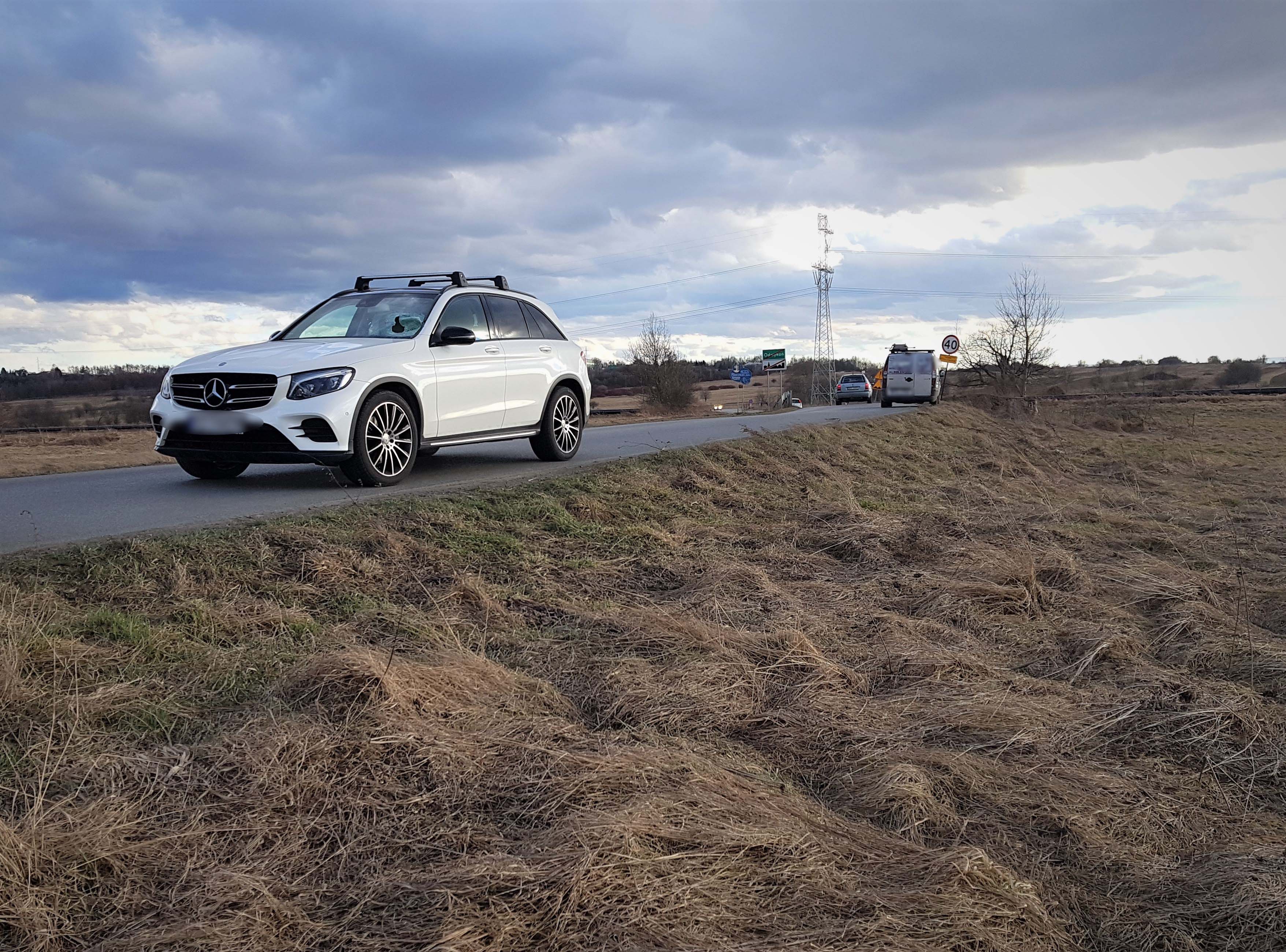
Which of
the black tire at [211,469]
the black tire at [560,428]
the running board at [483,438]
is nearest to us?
the running board at [483,438]

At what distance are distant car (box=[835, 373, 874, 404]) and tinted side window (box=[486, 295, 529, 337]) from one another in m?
44.3

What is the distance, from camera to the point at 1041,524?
9695mm

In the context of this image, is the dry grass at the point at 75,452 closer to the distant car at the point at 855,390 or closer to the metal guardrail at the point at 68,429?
the metal guardrail at the point at 68,429

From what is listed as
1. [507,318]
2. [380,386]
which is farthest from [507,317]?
[380,386]

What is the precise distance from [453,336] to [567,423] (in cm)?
245

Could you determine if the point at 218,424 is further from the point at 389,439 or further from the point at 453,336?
the point at 453,336

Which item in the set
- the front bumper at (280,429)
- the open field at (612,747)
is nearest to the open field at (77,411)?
the front bumper at (280,429)

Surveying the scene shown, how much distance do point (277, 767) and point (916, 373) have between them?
35.4 meters

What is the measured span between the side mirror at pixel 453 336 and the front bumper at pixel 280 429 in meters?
1.13

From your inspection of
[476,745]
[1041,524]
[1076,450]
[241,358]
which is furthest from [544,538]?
[1076,450]

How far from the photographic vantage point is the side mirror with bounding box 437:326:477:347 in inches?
342

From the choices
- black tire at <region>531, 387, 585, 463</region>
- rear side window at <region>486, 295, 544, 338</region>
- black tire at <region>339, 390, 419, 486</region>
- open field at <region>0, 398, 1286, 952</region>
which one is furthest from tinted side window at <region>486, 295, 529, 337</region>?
open field at <region>0, 398, 1286, 952</region>

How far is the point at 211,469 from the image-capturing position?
29.5ft

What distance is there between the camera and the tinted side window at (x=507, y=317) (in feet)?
31.9
